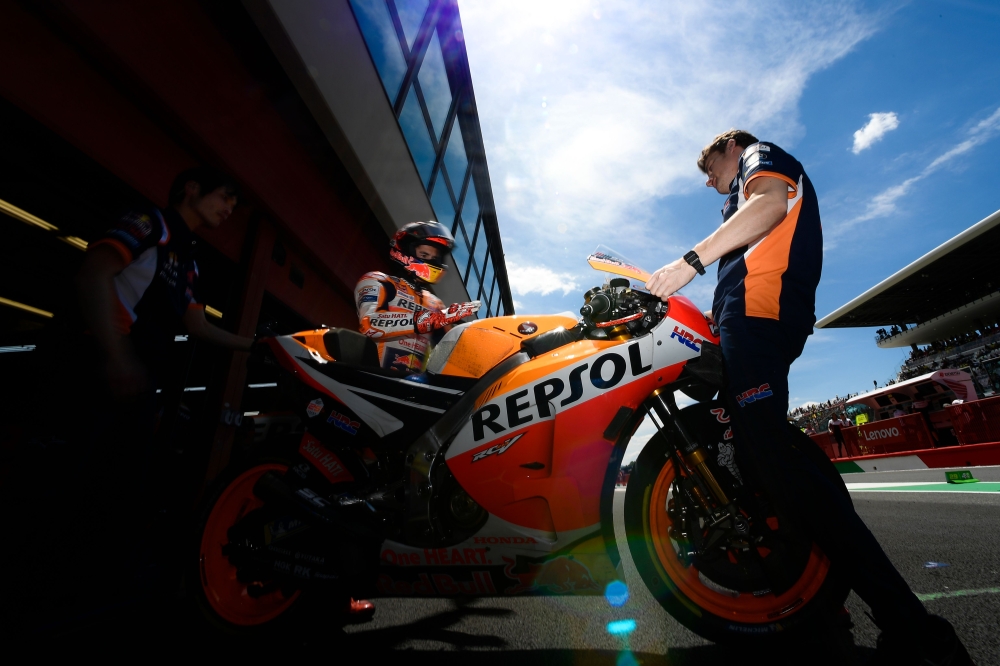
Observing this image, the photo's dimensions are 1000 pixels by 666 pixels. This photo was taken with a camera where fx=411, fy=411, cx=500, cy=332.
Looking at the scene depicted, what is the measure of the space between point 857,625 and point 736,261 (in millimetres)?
1320

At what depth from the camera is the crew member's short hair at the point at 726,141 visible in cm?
183

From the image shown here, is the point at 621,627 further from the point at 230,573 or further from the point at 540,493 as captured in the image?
the point at 230,573

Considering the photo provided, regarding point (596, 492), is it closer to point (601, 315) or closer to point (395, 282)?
point (601, 315)

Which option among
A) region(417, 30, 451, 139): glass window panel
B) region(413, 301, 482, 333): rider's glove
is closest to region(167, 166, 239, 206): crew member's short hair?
region(413, 301, 482, 333): rider's glove

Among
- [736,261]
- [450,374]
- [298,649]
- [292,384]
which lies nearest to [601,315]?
[736,261]

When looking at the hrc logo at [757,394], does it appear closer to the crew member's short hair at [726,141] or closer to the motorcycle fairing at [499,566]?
the motorcycle fairing at [499,566]

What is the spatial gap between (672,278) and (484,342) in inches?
29.5

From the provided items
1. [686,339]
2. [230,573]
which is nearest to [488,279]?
[230,573]

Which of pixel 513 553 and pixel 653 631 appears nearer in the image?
pixel 513 553

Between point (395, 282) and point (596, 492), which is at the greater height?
point (395, 282)

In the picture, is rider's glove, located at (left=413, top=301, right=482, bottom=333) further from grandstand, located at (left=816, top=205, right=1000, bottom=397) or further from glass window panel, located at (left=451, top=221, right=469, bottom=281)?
grandstand, located at (left=816, top=205, right=1000, bottom=397)

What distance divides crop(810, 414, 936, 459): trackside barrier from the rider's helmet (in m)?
9.19

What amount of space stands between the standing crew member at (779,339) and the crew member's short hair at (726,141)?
0.38 metres

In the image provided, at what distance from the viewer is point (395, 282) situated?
317 cm
